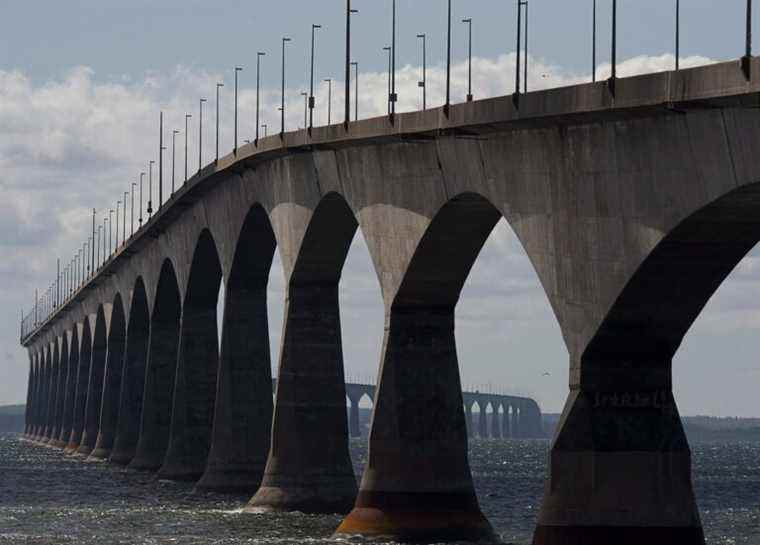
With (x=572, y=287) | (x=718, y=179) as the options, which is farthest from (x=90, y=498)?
(x=718, y=179)

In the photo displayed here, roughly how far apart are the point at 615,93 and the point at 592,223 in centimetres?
346

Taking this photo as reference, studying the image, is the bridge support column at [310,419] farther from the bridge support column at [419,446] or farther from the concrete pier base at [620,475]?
the concrete pier base at [620,475]

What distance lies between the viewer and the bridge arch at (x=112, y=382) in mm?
139375

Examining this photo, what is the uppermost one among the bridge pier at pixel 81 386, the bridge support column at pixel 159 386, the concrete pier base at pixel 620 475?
the bridge pier at pixel 81 386

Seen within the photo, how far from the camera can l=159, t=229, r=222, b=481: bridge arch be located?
95812 mm

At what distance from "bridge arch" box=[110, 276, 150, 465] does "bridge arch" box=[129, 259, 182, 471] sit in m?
11.0

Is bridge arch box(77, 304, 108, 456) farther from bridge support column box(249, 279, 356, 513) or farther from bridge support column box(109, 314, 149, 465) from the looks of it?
bridge support column box(249, 279, 356, 513)

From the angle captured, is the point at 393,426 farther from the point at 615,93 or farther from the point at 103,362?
the point at 103,362

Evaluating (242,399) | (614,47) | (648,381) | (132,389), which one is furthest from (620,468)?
(132,389)

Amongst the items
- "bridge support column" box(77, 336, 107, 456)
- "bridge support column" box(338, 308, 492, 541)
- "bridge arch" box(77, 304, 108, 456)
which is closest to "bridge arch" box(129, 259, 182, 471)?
"bridge arch" box(77, 304, 108, 456)

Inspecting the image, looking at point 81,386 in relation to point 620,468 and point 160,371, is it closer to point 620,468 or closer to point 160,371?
point 160,371

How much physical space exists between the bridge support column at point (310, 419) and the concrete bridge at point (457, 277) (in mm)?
69

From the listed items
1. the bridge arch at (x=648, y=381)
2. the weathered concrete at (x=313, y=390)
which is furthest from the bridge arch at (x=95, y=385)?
the bridge arch at (x=648, y=381)

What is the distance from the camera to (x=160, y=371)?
10944 centimetres
